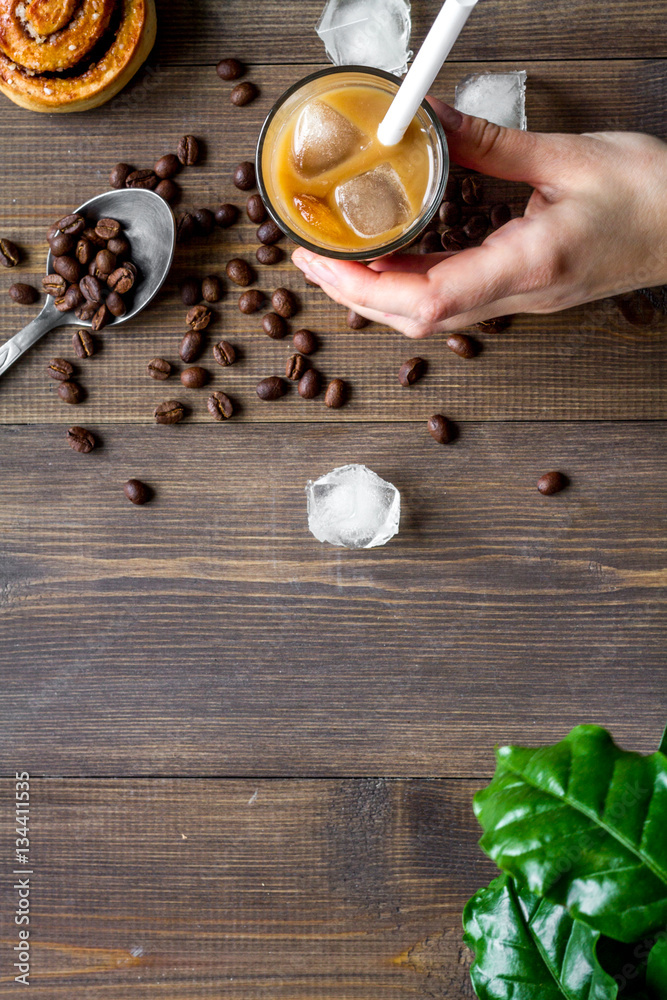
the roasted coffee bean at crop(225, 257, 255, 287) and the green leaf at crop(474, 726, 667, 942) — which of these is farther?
the roasted coffee bean at crop(225, 257, 255, 287)

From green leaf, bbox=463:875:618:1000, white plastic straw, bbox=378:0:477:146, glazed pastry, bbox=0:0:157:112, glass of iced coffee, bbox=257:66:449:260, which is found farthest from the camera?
glazed pastry, bbox=0:0:157:112

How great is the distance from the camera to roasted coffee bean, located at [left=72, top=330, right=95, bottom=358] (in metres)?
1.19

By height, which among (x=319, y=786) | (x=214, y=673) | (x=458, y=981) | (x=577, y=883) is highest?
(x=214, y=673)

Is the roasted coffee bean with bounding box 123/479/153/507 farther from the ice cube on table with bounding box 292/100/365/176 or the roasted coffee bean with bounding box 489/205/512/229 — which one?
the roasted coffee bean with bounding box 489/205/512/229

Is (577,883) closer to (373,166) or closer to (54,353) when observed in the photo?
(373,166)

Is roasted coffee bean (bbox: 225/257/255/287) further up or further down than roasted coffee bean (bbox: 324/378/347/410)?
further up

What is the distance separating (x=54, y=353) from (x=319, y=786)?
0.80 metres

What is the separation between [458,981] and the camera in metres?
1.20

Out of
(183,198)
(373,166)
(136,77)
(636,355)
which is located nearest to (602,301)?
(636,355)

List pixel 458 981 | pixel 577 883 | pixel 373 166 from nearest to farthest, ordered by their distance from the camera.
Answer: pixel 577 883
pixel 373 166
pixel 458 981

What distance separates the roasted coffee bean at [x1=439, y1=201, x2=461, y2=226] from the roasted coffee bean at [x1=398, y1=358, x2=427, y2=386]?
0.22 m

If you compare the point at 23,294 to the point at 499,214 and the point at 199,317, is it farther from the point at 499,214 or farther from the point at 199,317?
the point at 499,214

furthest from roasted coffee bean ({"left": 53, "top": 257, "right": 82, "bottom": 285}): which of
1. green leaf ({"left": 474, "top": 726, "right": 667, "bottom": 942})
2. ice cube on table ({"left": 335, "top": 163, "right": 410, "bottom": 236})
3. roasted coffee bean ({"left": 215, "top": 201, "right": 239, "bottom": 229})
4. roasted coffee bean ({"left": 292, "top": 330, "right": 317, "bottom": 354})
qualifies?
green leaf ({"left": 474, "top": 726, "right": 667, "bottom": 942})

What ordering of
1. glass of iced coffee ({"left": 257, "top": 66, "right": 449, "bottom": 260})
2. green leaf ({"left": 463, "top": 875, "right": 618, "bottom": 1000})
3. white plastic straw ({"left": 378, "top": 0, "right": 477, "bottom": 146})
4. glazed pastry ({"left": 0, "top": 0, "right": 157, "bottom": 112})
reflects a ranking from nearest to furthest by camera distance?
white plastic straw ({"left": 378, "top": 0, "right": 477, "bottom": 146}) < green leaf ({"left": 463, "top": 875, "right": 618, "bottom": 1000}) < glass of iced coffee ({"left": 257, "top": 66, "right": 449, "bottom": 260}) < glazed pastry ({"left": 0, "top": 0, "right": 157, "bottom": 112})
